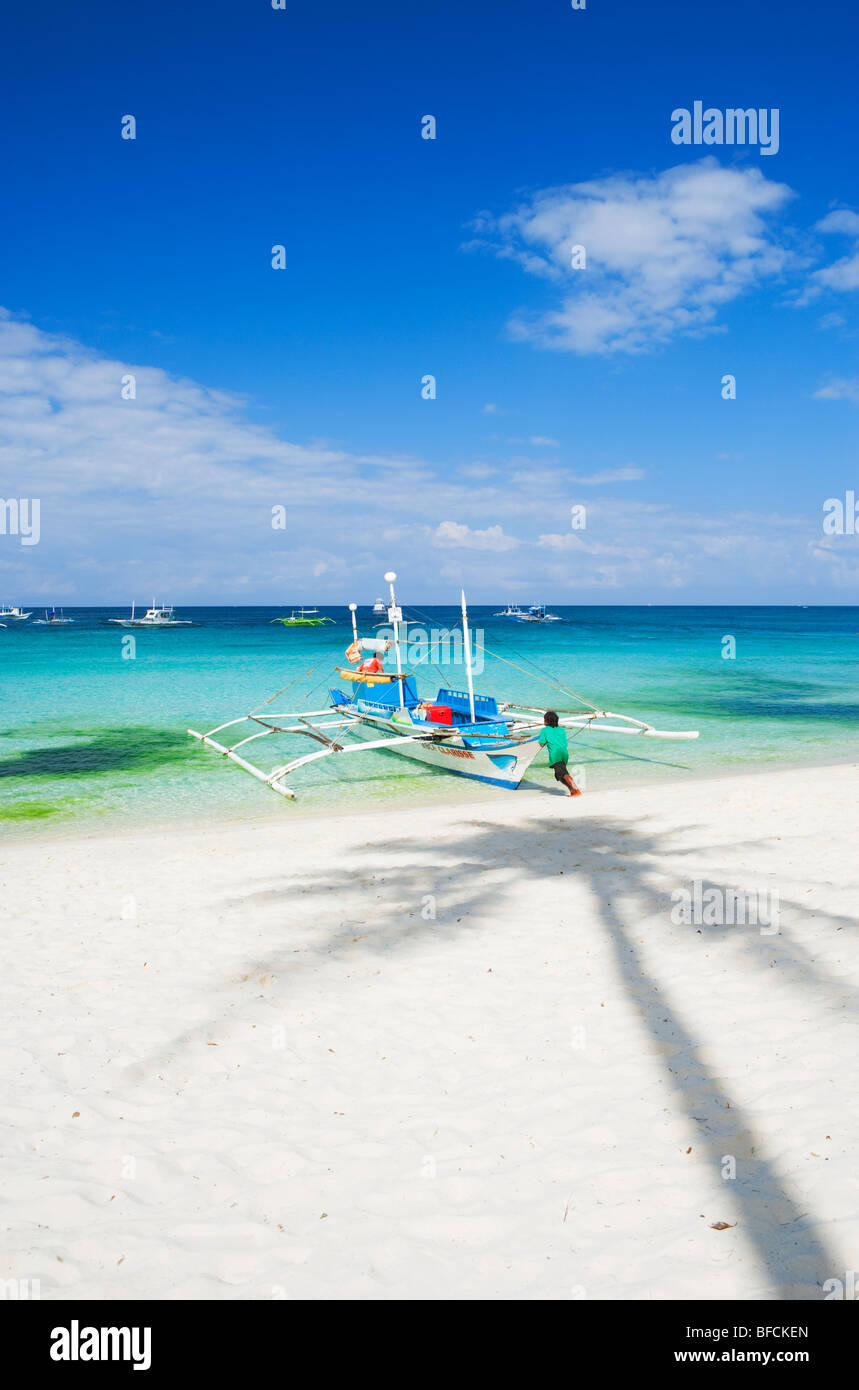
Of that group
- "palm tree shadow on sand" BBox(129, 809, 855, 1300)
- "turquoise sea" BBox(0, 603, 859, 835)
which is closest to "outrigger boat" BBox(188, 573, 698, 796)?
"turquoise sea" BBox(0, 603, 859, 835)

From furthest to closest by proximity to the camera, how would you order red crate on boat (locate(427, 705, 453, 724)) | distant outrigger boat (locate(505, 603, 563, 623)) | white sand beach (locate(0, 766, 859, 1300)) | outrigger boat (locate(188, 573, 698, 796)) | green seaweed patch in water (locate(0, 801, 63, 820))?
distant outrigger boat (locate(505, 603, 563, 623)) → red crate on boat (locate(427, 705, 453, 724)) → outrigger boat (locate(188, 573, 698, 796)) → green seaweed patch in water (locate(0, 801, 63, 820)) → white sand beach (locate(0, 766, 859, 1300))

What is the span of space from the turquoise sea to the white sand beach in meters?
6.65

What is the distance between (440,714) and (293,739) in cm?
710

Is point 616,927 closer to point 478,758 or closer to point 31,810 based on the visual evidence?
point 478,758

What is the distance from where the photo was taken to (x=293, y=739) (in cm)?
2356

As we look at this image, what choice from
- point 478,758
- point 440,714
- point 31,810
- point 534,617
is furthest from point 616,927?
point 534,617

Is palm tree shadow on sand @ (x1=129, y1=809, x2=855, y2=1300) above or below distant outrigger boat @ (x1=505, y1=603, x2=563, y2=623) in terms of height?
below

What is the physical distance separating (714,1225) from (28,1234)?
3.49 metres

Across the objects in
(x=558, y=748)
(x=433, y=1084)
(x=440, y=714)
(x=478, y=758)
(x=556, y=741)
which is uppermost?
(x=440, y=714)

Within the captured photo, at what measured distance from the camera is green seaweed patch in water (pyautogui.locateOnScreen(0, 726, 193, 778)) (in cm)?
1919

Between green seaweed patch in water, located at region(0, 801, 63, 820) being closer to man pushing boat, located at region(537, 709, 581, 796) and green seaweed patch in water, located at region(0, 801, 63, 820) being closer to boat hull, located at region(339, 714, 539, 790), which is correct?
boat hull, located at region(339, 714, 539, 790)
